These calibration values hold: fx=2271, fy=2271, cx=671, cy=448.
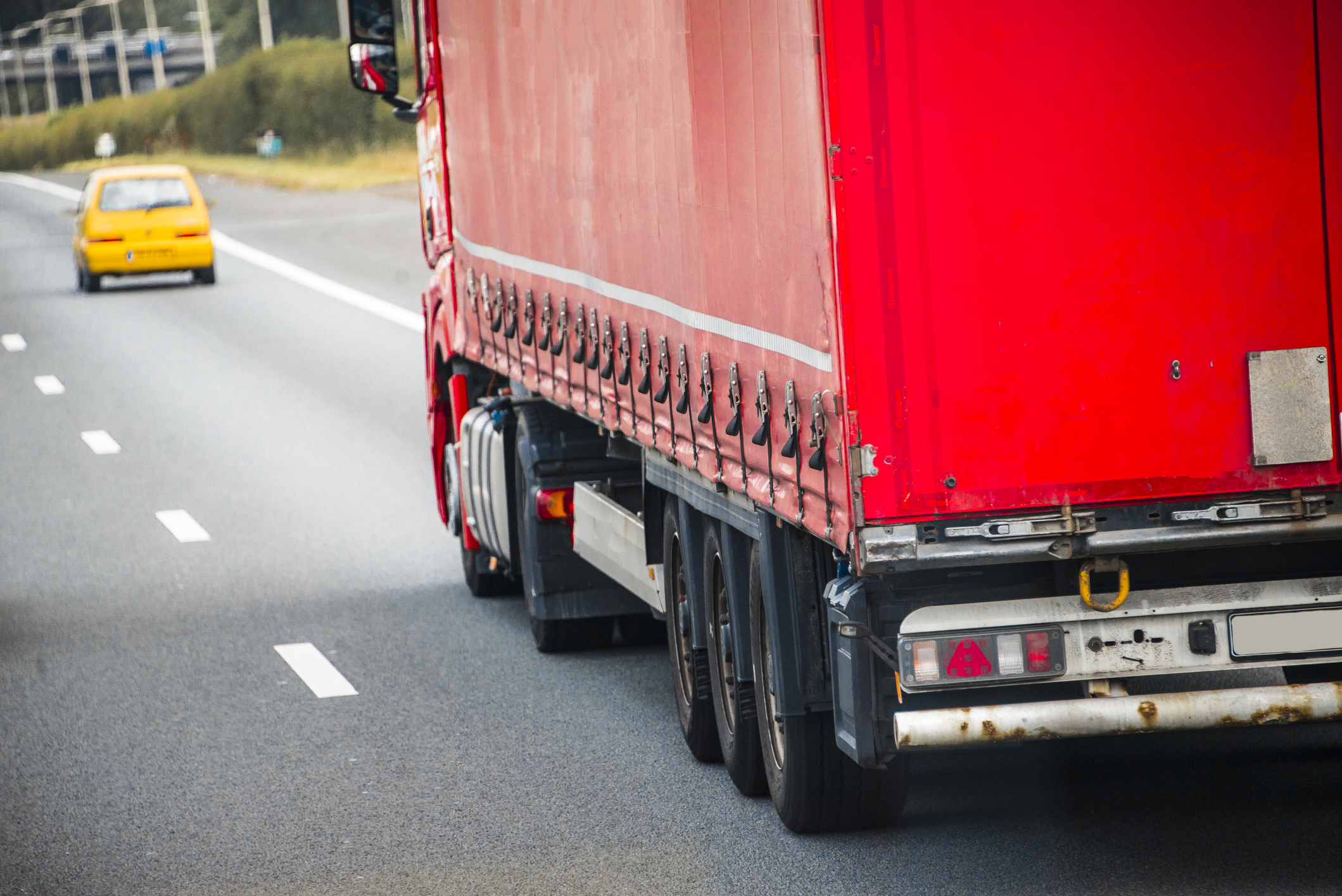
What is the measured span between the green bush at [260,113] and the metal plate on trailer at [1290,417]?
60431 millimetres

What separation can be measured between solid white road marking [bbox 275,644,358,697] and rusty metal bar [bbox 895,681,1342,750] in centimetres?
465

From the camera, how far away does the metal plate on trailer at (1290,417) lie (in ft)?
19.5

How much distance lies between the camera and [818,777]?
7055 mm

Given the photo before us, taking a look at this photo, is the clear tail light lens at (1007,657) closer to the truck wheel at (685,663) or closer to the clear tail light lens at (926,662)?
the clear tail light lens at (926,662)

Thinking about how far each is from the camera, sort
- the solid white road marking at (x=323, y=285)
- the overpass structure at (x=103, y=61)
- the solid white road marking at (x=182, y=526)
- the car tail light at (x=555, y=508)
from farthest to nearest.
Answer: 1. the overpass structure at (x=103, y=61)
2. the solid white road marking at (x=323, y=285)
3. the solid white road marking at (x=182, y=526)
4. the car tail light at (x=555, y=508)

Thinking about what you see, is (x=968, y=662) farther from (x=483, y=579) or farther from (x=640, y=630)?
(x=483, y=579)

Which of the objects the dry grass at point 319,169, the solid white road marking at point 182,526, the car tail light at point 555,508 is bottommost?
the dry grass at point 319,169

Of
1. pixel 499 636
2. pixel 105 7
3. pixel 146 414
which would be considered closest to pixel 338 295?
pixel 146 414

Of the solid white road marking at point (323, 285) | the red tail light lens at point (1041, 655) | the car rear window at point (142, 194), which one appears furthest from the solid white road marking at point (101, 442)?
the red tail light lens at point (1041, 655)

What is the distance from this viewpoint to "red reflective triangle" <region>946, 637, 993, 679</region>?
6.04 metres

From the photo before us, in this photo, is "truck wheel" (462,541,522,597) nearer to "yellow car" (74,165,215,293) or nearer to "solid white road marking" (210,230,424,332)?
"solid white road marking" (210,230,424,332)

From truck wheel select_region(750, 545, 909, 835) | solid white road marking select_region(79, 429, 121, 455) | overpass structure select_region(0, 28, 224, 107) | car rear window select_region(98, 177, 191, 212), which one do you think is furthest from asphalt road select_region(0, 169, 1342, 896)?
overpass structure select_region(0, 28, 224, 107)

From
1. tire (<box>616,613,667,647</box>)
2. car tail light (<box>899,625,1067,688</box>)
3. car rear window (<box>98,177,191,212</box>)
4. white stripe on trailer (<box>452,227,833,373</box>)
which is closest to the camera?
car tail light (<box>899,625,1067,688</box>)

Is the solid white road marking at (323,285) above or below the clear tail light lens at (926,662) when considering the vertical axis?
below
